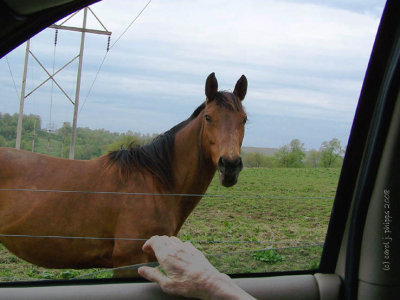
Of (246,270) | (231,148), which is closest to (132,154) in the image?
(231,148)

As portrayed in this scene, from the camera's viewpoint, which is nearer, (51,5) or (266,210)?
(51,5)

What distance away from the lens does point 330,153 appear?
1.74 metres

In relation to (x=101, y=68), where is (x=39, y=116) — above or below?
below

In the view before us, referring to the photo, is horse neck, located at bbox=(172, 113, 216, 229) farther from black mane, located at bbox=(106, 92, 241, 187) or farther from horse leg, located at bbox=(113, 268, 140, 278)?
horse leg, located at bbox=(113, 268, 140, 278)

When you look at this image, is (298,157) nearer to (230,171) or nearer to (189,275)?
(230,171)

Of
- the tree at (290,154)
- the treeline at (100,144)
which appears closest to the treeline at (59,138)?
the treeline at (100,144)

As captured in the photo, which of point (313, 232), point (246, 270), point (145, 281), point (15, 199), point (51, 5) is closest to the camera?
point (51, 5)

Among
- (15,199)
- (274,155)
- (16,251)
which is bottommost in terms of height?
(16,251)

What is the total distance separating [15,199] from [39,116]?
58cm

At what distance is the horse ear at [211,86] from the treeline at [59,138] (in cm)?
31

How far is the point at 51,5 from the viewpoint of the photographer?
106 centimetres

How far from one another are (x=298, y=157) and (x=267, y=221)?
11.1 inches

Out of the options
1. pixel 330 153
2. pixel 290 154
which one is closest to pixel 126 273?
pixel 290 154

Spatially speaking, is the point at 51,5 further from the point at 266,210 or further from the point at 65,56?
the point at 266,210
